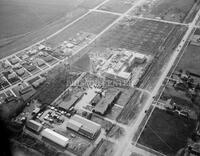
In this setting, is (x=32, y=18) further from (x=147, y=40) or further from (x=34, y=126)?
(x=34, y=126)

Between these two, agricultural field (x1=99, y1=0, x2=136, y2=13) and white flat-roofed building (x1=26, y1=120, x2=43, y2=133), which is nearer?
white flat-roofed building (x1=26, y1=120, x2=43, y2=133)

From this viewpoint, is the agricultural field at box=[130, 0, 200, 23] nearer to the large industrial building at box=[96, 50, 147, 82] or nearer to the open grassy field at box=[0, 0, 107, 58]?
the open grassy field at box=[0, 0, 107, 58]

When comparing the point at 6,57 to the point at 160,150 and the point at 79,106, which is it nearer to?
the point at 79,106

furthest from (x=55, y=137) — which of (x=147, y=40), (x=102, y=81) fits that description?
(x=147, y=40)

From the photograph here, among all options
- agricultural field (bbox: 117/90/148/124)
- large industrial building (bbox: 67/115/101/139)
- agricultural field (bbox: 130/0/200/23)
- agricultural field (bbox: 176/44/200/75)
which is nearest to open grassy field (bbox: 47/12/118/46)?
agricultural field (bbox: 130/0/200/23)

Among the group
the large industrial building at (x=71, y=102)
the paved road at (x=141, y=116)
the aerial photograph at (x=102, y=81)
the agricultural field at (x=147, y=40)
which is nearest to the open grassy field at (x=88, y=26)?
the aerial photograph at (x=102, y=81)

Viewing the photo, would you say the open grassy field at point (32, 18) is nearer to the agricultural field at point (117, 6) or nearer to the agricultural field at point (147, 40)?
the agricultural field at point (117, 6)
